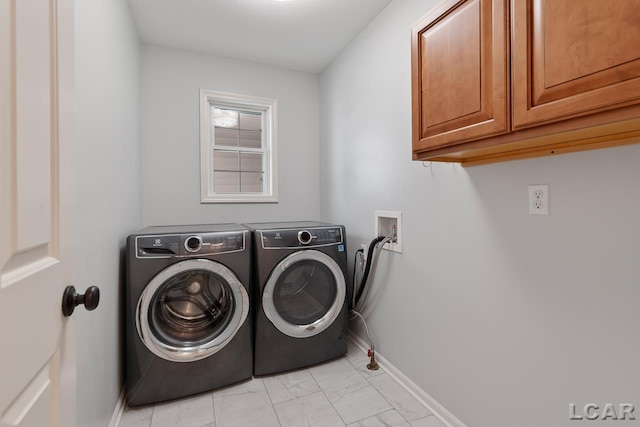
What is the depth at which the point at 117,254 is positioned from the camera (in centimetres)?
174

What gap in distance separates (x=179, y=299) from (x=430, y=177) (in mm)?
1752

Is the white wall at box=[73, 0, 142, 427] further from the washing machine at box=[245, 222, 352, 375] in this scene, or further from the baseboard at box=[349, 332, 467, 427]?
the baseboard at box=[349, 332, 467, 427]

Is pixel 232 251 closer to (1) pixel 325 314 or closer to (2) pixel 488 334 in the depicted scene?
(1) pixel 325 314

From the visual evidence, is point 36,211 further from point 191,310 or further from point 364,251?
point 364,251

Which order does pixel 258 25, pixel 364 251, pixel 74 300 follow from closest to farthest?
1. pixel 74 300
2. pixel 258 25
3. pixel 364 251

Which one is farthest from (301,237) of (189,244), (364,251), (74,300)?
(74,300)

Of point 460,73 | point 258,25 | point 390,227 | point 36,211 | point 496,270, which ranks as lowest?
point 496,270

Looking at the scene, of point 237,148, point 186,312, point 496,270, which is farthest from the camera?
point 237,148

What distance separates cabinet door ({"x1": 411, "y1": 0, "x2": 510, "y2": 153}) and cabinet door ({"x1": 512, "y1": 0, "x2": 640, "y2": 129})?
0.20 feet

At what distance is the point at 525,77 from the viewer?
3.01 ft

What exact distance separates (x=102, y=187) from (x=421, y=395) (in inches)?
81.8

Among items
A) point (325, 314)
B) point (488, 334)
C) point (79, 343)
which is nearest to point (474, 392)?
point (488, 334)
